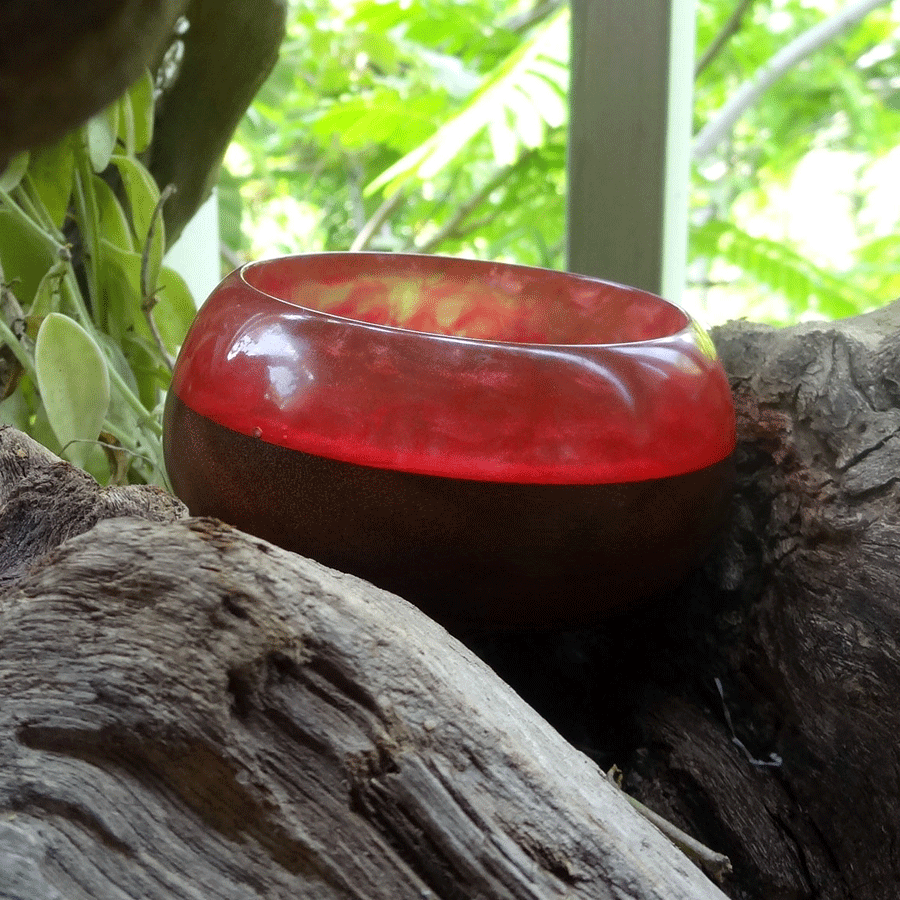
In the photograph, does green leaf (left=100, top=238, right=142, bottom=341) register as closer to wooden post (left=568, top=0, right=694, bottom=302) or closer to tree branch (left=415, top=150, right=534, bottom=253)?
wooden post (left=568, top=0, right=694, bottom=302)

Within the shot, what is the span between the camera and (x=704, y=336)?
1.66 ft

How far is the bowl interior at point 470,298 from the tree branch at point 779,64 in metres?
1.08

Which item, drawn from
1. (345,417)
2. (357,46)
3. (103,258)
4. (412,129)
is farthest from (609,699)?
(357,46)

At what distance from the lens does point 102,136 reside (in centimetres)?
63

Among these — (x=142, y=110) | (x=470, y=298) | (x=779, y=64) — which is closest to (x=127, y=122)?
(x=142, y=110)

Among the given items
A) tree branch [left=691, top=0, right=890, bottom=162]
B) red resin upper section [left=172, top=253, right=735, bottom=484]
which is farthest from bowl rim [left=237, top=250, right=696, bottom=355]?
tree branch [left=691, top=0, right=890, bottom=162]

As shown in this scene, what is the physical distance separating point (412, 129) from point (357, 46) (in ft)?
1.13

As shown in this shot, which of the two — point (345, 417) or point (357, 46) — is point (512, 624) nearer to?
point (345, 417)

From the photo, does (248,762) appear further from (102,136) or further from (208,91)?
(208,91)

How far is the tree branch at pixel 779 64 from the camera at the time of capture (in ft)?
4.87

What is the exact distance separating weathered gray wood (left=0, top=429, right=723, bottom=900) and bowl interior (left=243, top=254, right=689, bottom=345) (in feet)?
0.98

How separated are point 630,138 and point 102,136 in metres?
0.46

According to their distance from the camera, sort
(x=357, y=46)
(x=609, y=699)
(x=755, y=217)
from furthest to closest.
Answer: (x=755, y=217)
(x=357, y=46)
(x=609, y=699)

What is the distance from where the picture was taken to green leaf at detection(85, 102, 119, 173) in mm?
628
